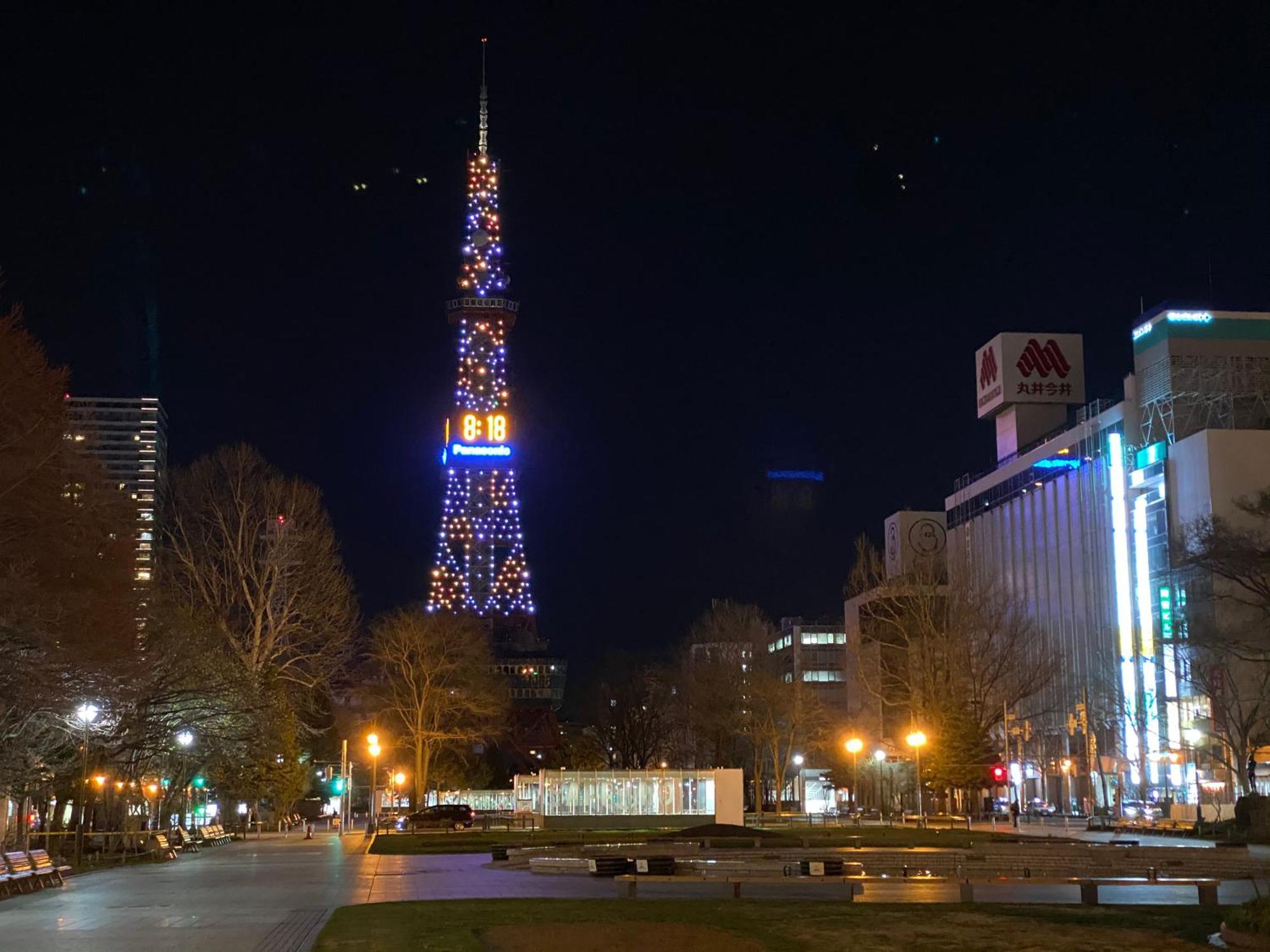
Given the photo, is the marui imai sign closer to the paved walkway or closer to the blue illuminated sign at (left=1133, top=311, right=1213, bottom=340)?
the blue illuminated sign at (left=1133, top=311, right=1213, bottom=340)

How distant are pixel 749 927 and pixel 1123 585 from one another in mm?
77441

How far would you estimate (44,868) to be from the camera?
3125 centimetres

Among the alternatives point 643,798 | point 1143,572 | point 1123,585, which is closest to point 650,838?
point 643,798

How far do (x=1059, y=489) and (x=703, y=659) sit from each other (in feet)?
96.2

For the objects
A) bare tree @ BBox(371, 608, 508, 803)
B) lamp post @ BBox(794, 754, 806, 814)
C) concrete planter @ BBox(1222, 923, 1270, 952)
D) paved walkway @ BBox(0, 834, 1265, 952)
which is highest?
bare tree @ BBox(371, 608, 508, 803)

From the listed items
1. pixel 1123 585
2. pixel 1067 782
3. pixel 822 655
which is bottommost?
pixel 1067 782

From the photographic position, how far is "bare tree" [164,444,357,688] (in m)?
53.2

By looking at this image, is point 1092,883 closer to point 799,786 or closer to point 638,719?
point 638,719

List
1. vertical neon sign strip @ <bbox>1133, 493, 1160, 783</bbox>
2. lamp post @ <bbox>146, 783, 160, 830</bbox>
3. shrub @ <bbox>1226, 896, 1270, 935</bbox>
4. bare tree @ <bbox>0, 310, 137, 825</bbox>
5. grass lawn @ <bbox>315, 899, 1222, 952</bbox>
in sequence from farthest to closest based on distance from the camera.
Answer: vertical neon sign strip @ <bbox>1133, 493, 1160, 783</bbox> < lamp post @ <bbox>146, 783, 160, 830</bbox> < bare tree @ <bbox>0, 310, 137, 825</bbox> < grass lawn @ <bbox>315, 899, 1222, 952</bbox> < shrub @ <bbox>1226, 896, 1270, 935</bbox>

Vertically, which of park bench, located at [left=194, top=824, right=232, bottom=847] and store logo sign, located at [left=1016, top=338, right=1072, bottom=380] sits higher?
store logo sign, located at [left=1016, top=338, right=1072, bottom=380]

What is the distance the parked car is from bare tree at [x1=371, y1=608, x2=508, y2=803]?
5.59m

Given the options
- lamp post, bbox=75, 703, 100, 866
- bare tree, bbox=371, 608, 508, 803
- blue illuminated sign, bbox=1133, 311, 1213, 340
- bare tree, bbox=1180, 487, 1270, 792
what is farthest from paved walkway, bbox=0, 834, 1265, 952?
blue illuminated sign, bbox=1133, 311, 1213, 340

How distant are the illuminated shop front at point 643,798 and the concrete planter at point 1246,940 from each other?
147 feet

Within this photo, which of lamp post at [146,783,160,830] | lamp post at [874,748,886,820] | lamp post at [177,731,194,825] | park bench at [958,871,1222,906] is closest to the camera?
park bench at [958,871,1222,906]
